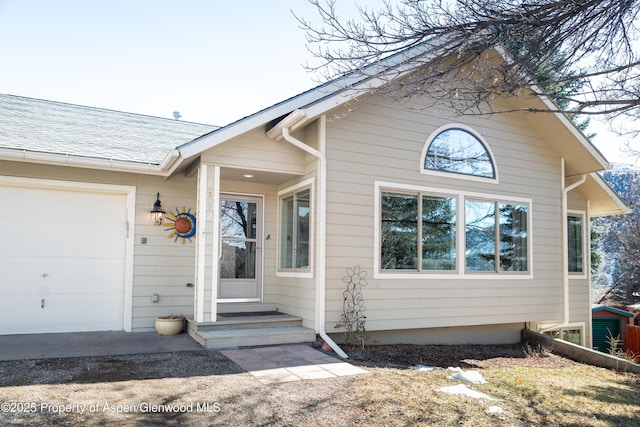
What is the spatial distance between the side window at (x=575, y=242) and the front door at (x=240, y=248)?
6.57 metres

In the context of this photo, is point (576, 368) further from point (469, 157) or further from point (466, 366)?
point (469, 157)

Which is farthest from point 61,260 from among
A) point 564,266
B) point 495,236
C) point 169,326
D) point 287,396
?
point 564,266

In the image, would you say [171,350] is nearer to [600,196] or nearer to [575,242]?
[575,242]

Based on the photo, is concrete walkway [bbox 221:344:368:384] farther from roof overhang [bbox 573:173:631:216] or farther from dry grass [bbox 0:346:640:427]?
roof overhang [bbox 573:173:631:216]

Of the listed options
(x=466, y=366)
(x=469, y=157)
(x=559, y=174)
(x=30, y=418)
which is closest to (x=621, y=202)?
(x=559, y=174)

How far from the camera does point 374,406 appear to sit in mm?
4109

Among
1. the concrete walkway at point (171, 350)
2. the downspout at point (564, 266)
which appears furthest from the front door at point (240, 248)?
the downspout at point (564, 266)

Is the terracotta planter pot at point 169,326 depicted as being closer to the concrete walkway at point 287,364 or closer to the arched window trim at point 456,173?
the concrete walkway at point 287,364

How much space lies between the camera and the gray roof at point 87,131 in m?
6.87

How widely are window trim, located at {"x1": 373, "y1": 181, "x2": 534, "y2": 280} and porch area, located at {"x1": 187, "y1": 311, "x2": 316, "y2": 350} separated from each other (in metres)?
1.40

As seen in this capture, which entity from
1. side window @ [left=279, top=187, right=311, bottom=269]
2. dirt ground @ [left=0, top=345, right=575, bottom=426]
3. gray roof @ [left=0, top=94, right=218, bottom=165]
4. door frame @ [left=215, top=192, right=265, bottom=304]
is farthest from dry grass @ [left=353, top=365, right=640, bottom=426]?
gray roof @ [left=0, top=94, right=218, bottom=165]

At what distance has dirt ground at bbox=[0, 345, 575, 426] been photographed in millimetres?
3637

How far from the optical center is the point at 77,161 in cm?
650

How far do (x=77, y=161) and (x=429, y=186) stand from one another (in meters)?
5.10
